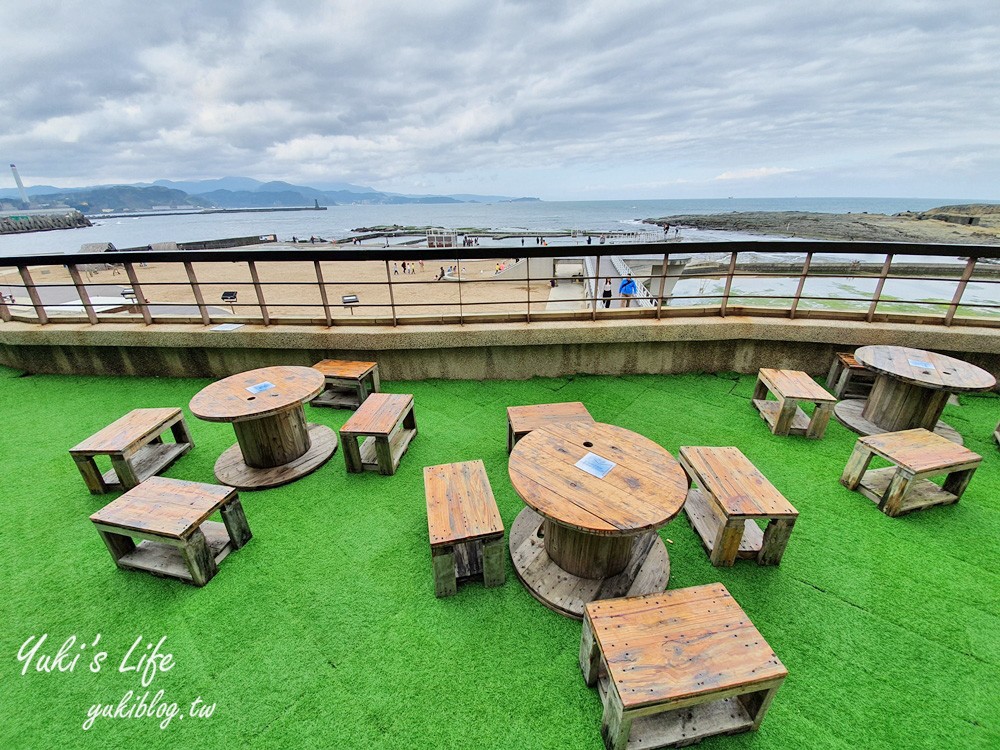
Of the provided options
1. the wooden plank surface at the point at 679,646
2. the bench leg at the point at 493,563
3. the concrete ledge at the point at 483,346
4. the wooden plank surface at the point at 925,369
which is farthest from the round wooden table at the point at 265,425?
the wooden plank surface at the point at 925,369

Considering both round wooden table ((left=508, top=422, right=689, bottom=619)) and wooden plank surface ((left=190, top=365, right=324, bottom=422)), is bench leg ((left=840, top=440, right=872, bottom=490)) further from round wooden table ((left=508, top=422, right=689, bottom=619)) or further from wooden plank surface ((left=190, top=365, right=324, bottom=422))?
wooden plank surface ((left=190, top=365, right=324, bottom=422))

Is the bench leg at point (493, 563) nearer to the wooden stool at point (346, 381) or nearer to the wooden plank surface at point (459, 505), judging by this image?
the wooden plank surface at point (459, 505)

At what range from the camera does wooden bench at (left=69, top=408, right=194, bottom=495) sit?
11.7 feet

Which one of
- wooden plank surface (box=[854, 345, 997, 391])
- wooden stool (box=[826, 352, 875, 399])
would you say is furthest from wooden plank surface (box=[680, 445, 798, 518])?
wooden stool (box=[826, 352, 875, 399])

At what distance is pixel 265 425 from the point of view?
12.5 ft

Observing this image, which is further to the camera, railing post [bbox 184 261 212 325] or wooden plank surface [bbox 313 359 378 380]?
railing post [bbox 184 261 212 325]

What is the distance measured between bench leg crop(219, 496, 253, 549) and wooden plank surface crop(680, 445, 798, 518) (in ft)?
11.2

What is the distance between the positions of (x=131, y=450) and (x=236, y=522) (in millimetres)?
1414

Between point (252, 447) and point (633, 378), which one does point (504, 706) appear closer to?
point (252, 447)

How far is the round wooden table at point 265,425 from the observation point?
361 centimetres

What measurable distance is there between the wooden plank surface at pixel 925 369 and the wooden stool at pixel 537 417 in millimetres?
2947

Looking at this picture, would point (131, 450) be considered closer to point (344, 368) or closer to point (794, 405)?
point (344, 368)

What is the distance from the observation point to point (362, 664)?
2.37 m

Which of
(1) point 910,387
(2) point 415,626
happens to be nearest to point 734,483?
(2) point 415,626
